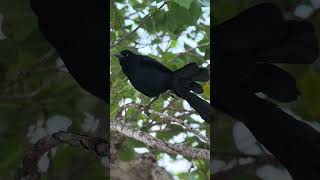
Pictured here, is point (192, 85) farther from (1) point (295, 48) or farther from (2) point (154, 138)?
(1) point (295, 48)

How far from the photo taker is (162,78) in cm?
137

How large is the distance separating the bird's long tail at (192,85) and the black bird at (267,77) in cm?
17

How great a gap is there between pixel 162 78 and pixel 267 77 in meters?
0.34

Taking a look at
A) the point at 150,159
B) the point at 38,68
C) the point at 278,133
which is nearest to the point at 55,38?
the point at 38,68

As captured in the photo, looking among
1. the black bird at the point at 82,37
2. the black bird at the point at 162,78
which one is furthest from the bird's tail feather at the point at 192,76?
the black bird at the point at 82,37

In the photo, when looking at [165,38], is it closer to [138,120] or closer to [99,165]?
[138,120]

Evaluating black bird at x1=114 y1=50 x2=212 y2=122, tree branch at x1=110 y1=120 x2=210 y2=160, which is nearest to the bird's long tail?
black bird at x1=114 y1=50 x2=212 y2=122

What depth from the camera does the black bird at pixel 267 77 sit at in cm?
110

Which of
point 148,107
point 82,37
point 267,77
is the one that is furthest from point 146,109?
point 267,77

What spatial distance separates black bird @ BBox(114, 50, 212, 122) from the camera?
134cm

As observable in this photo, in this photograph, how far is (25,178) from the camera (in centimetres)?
122

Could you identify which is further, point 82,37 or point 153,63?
point 153,63

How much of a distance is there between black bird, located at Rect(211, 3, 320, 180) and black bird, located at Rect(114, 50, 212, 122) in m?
0.18

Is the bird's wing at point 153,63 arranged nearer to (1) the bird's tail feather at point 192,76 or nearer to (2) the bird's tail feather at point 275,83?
(1) the bird's tail feather at point 192,76
